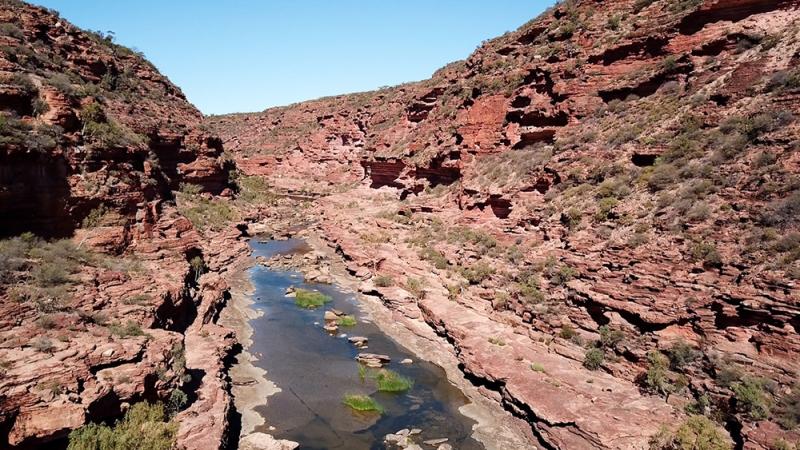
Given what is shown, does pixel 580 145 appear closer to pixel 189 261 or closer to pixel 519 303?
pixel 519 303

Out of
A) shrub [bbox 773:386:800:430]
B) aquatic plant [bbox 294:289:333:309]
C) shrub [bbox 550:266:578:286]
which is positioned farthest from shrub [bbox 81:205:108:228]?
shrub [bbox 773:386:800:430]

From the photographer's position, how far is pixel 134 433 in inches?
408

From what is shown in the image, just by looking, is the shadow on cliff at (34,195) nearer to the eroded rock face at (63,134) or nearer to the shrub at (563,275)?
the eroded rock face at (63,134)

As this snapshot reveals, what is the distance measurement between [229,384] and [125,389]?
5.47 metres

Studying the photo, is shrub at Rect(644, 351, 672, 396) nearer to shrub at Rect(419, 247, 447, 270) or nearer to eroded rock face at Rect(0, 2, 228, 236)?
shrub at Rect(419, 247, 447, 270)

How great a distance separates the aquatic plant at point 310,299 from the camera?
1025 inches

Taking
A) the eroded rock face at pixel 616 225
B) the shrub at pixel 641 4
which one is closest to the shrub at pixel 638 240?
the eroded rock face at pixel 616 225

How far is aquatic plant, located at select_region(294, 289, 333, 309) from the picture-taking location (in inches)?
1025

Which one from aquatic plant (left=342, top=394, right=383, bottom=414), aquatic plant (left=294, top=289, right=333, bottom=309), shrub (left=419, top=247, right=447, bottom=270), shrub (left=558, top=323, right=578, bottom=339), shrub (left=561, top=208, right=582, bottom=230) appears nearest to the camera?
aquatic plant (left=342, top=394, right=383, bottom=414)

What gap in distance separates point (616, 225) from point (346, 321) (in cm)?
1392

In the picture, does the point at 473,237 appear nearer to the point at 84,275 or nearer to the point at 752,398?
the point at 752,398

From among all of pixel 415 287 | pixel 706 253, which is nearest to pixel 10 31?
pixel 415 287

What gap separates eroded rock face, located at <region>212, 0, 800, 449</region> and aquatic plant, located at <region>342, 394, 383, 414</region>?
426cm

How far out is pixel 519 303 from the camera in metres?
20.9
